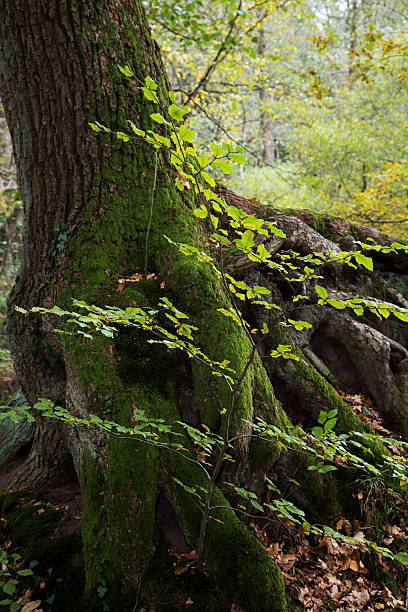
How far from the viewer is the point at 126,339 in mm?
3070

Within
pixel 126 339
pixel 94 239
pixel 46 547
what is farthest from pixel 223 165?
pixel 46 547

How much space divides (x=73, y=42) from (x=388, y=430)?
4535 mm

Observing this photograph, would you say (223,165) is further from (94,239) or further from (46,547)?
(46,547)

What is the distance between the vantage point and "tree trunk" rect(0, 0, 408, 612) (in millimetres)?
2475

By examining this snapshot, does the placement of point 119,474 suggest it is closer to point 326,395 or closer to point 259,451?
point 259,451

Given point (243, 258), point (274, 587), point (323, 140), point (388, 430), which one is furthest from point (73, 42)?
point (323, 140)

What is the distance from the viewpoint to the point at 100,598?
238 centimetres

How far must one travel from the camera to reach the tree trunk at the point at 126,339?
247 cm

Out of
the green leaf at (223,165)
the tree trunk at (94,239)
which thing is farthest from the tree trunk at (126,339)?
the green leaf at (223,165)

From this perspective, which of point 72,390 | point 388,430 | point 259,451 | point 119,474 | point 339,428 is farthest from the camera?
point 388,430

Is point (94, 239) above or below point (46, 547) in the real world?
above

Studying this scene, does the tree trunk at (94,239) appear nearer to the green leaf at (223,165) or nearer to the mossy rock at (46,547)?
the mossy rock at (46,547)

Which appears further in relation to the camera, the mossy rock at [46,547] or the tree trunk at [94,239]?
the tree trunk at [94,239]

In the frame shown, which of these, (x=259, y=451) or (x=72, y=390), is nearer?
(x=259, y=451)
